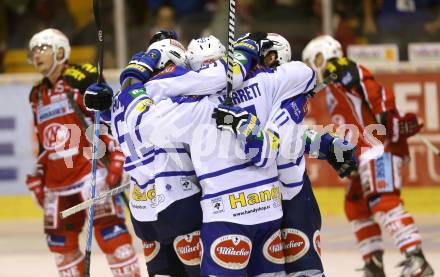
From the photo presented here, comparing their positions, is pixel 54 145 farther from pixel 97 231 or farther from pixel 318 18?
pixel 318 18

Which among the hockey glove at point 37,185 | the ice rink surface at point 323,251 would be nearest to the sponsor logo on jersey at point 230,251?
the hockey glove at point 37,185

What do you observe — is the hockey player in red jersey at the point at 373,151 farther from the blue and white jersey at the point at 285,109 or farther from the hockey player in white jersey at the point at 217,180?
the hockey player in white jersey at the point at 217,180

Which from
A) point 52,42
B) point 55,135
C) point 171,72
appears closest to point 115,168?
point 55,135

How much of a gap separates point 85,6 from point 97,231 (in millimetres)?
4451

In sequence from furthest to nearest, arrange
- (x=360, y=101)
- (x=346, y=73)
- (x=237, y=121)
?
(x=360, y=101), (x=346, y=73), (x=237, y=121)

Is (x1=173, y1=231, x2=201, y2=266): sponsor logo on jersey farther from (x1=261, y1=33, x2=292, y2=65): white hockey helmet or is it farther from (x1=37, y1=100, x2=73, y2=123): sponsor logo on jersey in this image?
(x1=37, y1=100, x2=73, y2=123): sponsor logo on jersey

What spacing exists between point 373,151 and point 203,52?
249 centimetres

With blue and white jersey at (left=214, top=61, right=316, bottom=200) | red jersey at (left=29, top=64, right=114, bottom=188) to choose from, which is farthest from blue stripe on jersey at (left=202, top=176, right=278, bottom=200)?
red jersey at (left=29, top=64, right=114, bottom=188)

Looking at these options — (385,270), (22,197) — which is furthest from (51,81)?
(22,197)

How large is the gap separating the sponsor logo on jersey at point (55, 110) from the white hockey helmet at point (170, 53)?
5.64 feet

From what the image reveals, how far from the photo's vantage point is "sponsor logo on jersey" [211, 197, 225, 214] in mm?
5230

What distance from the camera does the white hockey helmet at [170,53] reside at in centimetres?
556

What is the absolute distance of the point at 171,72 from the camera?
17.7ft

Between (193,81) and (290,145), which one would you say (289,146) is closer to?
(290,145)
